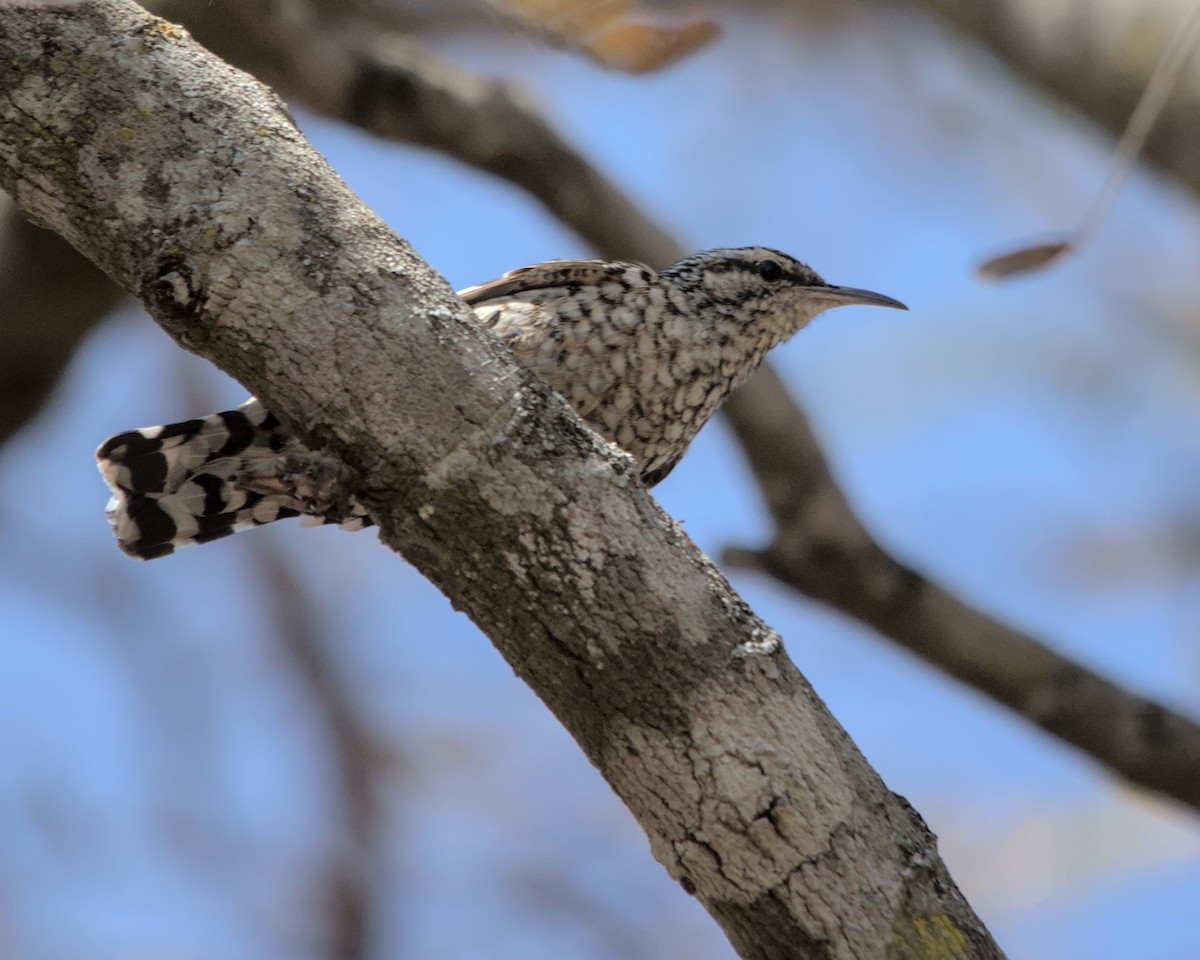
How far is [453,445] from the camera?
2.30 m

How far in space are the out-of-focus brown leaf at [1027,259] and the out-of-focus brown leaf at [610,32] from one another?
0.86 metres

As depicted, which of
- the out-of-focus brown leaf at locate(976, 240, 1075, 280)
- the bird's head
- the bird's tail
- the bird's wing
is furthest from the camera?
the bird's head

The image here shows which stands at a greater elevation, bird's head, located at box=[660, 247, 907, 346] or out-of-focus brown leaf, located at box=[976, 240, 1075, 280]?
bird's head, located at box=[660, 247, 907, 346]

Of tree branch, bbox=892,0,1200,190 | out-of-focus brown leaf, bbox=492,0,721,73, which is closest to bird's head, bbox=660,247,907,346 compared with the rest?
tree branch, bbox=892,0,1200,190

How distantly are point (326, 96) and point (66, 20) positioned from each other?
2381 millimetres

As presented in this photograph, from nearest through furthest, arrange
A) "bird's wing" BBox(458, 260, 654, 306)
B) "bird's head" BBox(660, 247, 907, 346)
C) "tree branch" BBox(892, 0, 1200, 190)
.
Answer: "bird's wing" BBox(458, 260, 654, 306) → "bird's head" BBox(660, 247, 907, 346) → "tree branch" BBox(892, 0, 1200, 190)

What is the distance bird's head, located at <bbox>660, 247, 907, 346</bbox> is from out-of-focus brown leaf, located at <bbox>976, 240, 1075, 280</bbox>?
1.43 m

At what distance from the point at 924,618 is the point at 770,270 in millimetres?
1337

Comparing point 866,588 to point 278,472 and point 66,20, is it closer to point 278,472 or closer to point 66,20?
point 278,472

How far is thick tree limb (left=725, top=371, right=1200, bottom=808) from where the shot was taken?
4.55m

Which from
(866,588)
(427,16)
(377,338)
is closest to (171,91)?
(377,338)

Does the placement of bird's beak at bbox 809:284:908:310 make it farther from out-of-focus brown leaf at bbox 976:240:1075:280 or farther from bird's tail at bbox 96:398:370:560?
bird's tail at bbox 96:398:370:560

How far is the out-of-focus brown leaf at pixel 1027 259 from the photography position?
303 centimetres

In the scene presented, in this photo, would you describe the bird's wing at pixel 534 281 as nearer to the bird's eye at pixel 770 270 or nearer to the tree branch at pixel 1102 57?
the bird's eye at pixel 770 270
